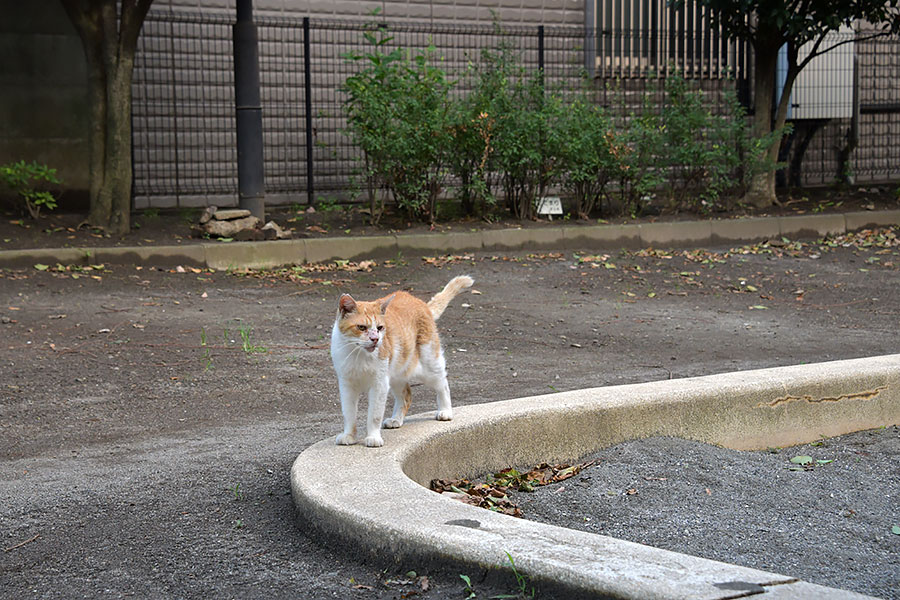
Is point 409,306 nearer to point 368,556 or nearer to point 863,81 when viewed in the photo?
point 368,556

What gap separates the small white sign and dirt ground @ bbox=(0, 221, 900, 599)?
1513 mm

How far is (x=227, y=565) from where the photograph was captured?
3.38 metres

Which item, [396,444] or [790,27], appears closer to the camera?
[396,444]

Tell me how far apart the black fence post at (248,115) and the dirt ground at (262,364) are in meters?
1.71

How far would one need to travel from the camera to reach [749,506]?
4.14 m

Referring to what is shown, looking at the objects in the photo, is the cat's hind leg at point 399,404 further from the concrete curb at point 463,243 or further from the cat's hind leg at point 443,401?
the concrete curb at point 463,243

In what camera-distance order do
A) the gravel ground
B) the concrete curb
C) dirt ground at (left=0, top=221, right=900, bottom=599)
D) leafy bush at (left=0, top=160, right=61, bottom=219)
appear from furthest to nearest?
leafy bush at (left=0, top=160, right=61, bottom=219), the concrete curb, the gravel ground, dirt ground at (left=0, top=221, right=900, bottom=599)

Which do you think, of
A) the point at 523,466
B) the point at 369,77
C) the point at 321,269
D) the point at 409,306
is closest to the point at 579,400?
the point at 523,466

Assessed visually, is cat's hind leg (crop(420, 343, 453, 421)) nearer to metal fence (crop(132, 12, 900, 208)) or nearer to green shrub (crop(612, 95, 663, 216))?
metal fence (crop(132, 12, 900, 208))

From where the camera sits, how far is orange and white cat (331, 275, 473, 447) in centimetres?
404

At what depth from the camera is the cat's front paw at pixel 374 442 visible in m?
4.10

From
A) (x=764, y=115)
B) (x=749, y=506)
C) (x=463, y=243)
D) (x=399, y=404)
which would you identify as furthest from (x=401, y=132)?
(x=749, y=506)

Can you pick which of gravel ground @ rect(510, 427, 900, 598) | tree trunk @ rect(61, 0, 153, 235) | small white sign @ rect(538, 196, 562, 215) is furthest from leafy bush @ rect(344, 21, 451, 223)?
gravel ground @ rect(510, 427, 900, 598)

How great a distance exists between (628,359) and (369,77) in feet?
21.6
